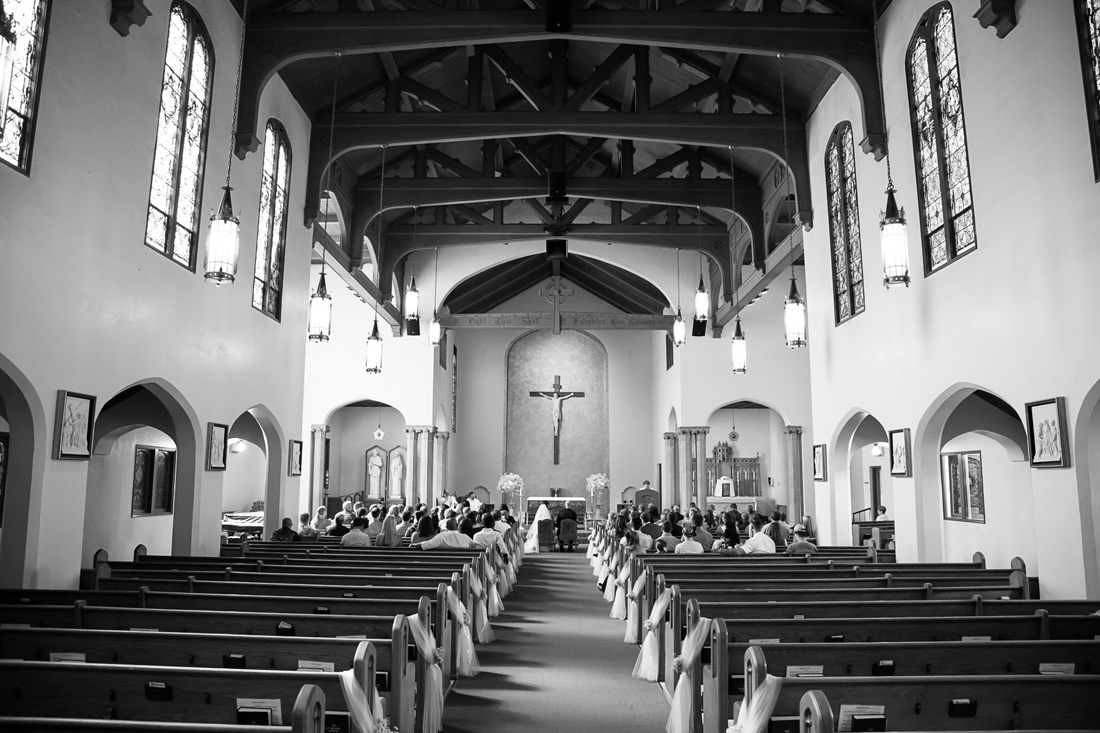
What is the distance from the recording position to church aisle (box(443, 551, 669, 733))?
5.84 metres

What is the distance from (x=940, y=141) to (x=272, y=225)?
8623 millimetres

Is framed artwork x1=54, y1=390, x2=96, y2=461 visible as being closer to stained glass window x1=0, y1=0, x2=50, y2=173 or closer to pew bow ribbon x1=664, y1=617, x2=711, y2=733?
stained glass window x1=0, y1=0, x2=50, y2=173

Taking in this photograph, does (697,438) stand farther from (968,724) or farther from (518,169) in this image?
(968,724)

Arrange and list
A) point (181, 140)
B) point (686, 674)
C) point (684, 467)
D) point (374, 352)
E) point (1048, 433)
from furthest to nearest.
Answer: point (684, 467), point (374, 352), point (181, 140), point (1048, 433), point (686, 674)

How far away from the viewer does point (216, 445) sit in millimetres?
9555

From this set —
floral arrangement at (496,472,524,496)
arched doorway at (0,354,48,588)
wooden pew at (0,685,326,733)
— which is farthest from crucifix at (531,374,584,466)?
wooden pew at (0,685,326,733)

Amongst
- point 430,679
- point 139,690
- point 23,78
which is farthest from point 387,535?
point 139,690

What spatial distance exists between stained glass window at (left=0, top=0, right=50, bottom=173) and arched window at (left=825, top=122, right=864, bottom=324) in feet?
31.0

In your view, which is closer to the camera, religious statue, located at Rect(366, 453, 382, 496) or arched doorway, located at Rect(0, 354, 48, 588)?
arched doorway, located at Rect(0, 354, 48, 588)

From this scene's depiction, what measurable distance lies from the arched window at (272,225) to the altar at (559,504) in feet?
42.1

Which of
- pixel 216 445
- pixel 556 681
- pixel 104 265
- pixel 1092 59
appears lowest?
pixel 556 681

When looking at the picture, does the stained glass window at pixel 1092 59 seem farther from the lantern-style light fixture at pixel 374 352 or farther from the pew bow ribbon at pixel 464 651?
the lantern-style light fixture at pixel 374 352

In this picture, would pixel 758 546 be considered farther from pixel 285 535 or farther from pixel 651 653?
pixel 285 535

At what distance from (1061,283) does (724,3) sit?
6679 mm
